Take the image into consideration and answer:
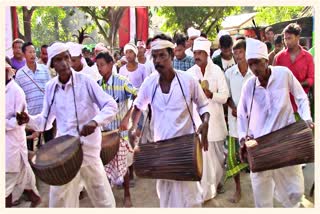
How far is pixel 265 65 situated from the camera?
3793 millimetres

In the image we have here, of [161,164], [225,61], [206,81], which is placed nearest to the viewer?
[161,164]

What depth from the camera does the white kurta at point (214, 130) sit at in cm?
492

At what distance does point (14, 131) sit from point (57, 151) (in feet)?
4.30

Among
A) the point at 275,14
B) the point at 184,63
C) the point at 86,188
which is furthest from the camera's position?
the point at 275,14

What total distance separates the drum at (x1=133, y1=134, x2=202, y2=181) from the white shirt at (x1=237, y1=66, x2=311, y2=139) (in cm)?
74

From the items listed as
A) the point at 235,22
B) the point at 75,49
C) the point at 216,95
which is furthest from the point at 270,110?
the point at 235,22

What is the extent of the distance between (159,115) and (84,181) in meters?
0.99

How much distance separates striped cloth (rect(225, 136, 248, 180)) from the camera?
507 centimetres

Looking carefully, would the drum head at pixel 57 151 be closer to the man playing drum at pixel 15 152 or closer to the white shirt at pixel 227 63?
the man playing drum at pixel 15 152

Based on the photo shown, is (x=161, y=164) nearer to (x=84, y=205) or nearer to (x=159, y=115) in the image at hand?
(x=159, y=115)

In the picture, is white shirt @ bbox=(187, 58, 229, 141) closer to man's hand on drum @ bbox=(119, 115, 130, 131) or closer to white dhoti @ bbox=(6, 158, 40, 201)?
man's hand on drum @ bbox=(119, 115, 130, 131)

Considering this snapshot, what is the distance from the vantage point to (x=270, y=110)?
3.79m

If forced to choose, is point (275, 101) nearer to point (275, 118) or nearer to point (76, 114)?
point (275, 118)
